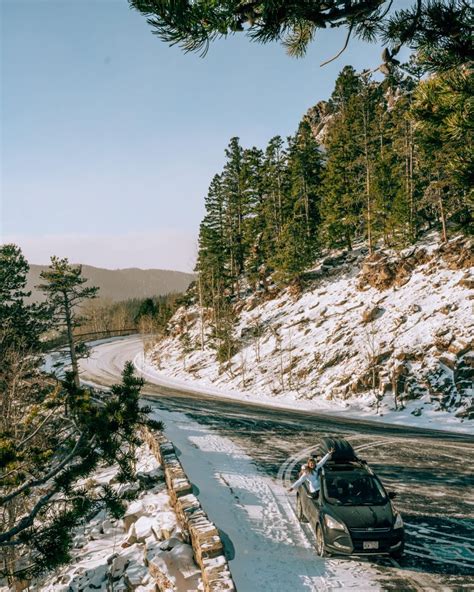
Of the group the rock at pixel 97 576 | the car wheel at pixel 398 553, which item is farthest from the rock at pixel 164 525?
the car wheel at pixel 398 553

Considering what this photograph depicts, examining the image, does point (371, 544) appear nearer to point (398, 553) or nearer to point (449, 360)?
point (398, 553)

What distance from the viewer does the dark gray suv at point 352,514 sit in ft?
25.5

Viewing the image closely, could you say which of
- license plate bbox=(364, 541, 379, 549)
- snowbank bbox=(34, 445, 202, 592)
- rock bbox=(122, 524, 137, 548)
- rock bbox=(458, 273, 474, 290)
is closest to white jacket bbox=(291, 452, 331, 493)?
license plate bbox=(364, 541, 379, 549)

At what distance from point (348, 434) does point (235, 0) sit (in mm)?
19075

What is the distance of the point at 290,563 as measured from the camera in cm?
827

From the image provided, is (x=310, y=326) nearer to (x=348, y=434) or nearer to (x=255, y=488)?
(x=348, y=434)

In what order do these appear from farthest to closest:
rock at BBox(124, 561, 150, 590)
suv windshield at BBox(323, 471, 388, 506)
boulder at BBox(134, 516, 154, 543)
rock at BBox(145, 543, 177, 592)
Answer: boulder at BBox(134, 516, 154, 543) → suv windshield at BBox(323, 471, 388, 506) → rock at BBox(124, 561, 150, 590) → rock at BBox(145, 543, 177, 592)

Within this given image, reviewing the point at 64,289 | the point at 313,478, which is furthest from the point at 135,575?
the point at 64,289

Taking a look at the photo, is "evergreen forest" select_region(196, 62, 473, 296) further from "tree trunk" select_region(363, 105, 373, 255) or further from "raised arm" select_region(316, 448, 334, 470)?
"raised arm" select_region(316, 448, 334, 470)

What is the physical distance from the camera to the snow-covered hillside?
24.1 metres

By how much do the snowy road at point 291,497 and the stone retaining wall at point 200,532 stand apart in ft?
2.96

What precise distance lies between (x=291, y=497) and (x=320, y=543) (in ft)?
11.6

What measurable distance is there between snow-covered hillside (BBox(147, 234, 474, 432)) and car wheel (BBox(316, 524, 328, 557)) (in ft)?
53.7

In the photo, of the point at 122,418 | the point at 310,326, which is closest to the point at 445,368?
the point at 310,326
